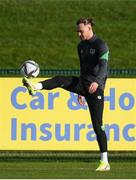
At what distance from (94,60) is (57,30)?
21.6 m

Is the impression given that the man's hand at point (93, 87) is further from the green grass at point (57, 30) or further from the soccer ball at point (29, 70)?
the green grass at point (57, 30)

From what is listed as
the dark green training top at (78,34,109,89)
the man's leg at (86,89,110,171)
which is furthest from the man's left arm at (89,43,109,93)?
the man's leg at (86,89,110,171)

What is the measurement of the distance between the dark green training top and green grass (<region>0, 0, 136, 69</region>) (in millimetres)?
16371

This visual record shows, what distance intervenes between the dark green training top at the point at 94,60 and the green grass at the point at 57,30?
1637cm

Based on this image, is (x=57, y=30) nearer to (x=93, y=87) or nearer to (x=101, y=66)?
(x=101, y=66)

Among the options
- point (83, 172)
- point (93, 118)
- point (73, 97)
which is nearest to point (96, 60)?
point (93, 118)

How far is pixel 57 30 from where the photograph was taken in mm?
34562

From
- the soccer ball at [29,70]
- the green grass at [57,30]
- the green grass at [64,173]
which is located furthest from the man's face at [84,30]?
the green grass at [57,30]

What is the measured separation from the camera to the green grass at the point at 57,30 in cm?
3075

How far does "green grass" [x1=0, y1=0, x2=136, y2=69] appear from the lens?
30750 mm

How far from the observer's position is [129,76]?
674 inches

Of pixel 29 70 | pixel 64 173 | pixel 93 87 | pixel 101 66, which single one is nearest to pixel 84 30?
pixel 101 66

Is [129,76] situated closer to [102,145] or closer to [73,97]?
[73,97]

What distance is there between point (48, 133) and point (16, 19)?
768 inches
